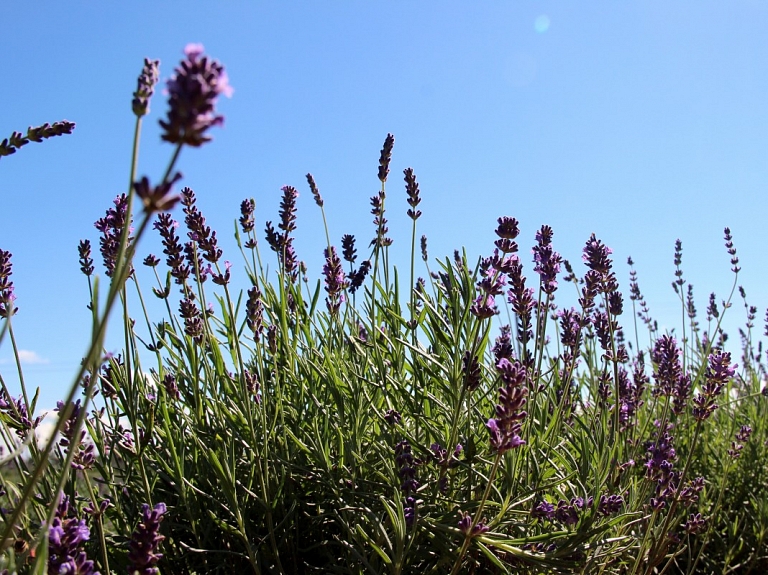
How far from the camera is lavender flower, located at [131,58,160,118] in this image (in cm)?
83

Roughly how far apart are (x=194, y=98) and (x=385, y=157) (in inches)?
83.6

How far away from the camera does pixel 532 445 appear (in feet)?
6.80

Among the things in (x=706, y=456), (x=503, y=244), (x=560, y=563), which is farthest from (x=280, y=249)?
(x=706, y=456)

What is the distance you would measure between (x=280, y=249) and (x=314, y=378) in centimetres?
60

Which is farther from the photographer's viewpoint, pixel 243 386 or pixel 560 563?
pixel 243 386

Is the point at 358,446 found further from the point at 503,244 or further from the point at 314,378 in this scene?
the point at 503,244

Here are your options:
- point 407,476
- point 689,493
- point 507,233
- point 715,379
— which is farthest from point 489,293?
point 689,493

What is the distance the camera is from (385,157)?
2.85 meters

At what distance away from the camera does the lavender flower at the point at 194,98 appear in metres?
0.74

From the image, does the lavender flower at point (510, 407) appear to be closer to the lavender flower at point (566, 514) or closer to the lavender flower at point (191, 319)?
the lavender flower at point (566, 514)

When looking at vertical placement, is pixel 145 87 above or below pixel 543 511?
above

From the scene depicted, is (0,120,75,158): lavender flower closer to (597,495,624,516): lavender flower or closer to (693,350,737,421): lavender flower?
(597,495,624,516): lavender flower

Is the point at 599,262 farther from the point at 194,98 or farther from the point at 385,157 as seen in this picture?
the point at 194,98

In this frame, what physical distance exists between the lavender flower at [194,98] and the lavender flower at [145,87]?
0.22 feet
